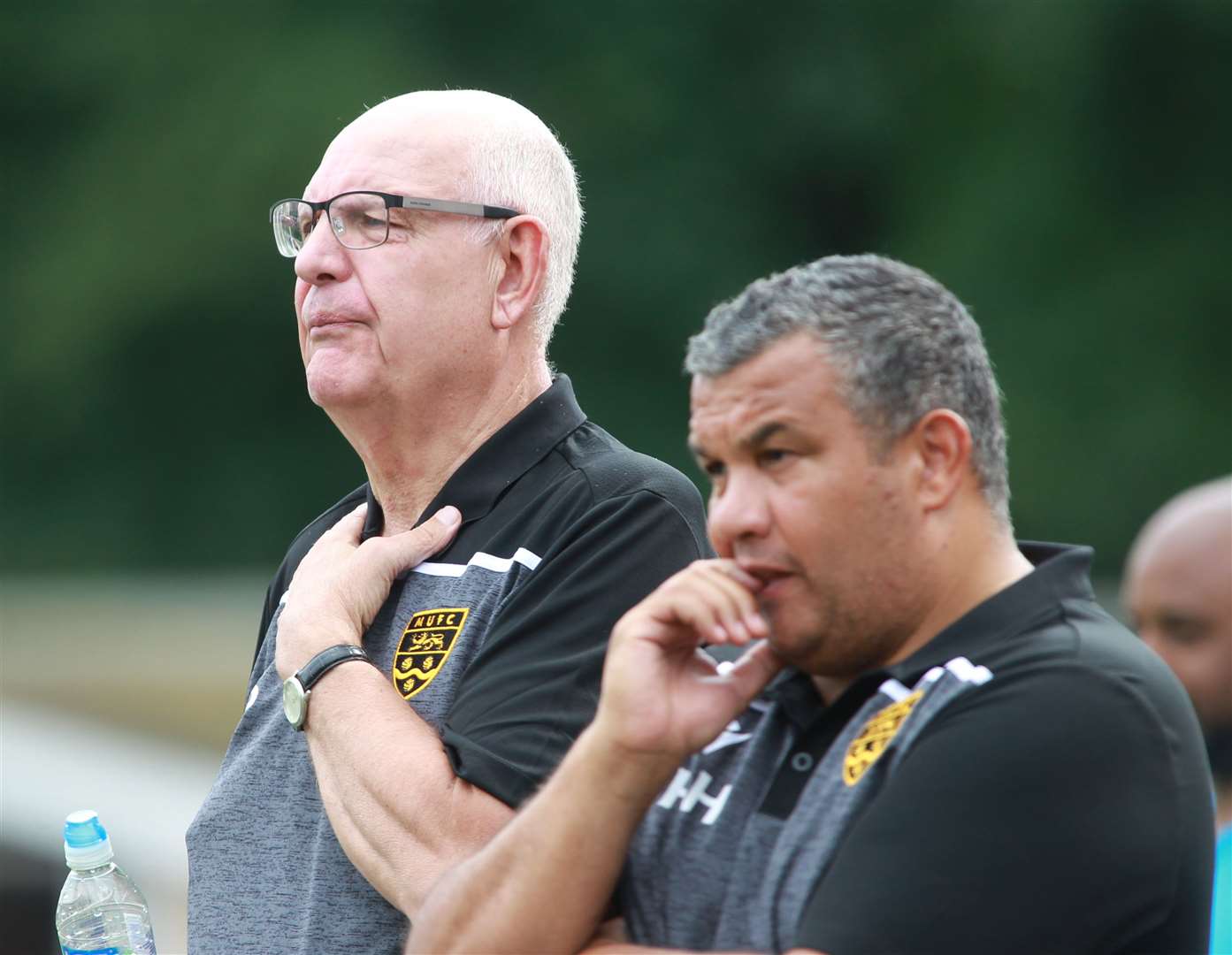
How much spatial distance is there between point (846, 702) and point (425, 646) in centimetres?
74

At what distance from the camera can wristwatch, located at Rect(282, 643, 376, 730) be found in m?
2.57

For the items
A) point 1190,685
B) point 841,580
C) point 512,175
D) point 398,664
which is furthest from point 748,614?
point 1190,685

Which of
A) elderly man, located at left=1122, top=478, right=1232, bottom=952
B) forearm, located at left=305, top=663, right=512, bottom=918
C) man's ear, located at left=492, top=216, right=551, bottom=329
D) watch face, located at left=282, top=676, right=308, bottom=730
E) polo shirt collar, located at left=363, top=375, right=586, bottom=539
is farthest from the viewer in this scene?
elderly man, located at left=1122, top=478, right=1232, bottom=952

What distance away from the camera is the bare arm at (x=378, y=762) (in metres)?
2.37

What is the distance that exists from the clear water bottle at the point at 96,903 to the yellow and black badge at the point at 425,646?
Result: 0.54m

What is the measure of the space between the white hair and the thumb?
0.40m

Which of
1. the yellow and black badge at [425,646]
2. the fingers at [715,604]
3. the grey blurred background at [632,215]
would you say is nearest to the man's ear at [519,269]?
the yellow and black badge at [425,646]

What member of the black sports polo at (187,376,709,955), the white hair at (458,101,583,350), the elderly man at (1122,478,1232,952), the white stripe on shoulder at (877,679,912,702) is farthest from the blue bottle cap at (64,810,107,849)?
the elderly man at (1122,478,1232,952)

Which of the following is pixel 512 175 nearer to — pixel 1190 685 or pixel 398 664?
pixel 398 664

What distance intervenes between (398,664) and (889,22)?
1529cm

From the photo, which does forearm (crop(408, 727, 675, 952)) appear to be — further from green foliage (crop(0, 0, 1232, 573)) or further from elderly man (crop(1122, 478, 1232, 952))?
green foliage (crop(0, 0, 1232, 573))

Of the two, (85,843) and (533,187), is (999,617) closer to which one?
(533,187)

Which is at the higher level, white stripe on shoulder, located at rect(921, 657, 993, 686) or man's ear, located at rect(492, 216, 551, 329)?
man's ear, located at rect(492, 216, 551, 329)

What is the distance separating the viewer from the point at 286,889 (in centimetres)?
262
